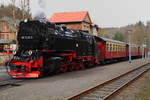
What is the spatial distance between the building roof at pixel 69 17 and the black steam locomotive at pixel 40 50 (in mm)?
44555

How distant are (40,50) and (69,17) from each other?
5092 cm

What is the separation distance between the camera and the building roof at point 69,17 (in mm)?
61300

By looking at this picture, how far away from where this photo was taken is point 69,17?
63750 millimetres

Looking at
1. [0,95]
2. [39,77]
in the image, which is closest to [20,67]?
[39,77]

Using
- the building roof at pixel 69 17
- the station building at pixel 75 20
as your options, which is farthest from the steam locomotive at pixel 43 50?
the building roof at pixel 69 17

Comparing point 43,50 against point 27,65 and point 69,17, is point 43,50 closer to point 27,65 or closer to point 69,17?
point 27,65

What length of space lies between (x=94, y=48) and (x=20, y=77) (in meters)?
10.1

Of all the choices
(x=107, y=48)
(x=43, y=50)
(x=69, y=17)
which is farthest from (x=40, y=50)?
(x=69, y=17)

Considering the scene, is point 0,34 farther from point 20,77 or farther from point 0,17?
point 20,77

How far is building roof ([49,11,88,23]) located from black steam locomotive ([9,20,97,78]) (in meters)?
44.6

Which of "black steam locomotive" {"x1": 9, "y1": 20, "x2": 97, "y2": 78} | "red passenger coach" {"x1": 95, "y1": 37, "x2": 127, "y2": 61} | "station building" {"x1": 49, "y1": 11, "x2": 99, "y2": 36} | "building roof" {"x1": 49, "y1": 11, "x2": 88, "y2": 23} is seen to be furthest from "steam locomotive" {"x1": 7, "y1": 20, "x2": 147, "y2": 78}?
"building roof" {"x1": 49, "y1": 11, "x2": 88, "y2": 23}

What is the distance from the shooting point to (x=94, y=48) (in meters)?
22.0

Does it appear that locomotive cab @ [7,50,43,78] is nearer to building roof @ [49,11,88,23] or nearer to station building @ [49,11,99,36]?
station building @ [49,11,99,36]

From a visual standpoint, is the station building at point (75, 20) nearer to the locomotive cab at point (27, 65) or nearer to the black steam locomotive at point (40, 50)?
the black steam locomotive at point (40, 50)
